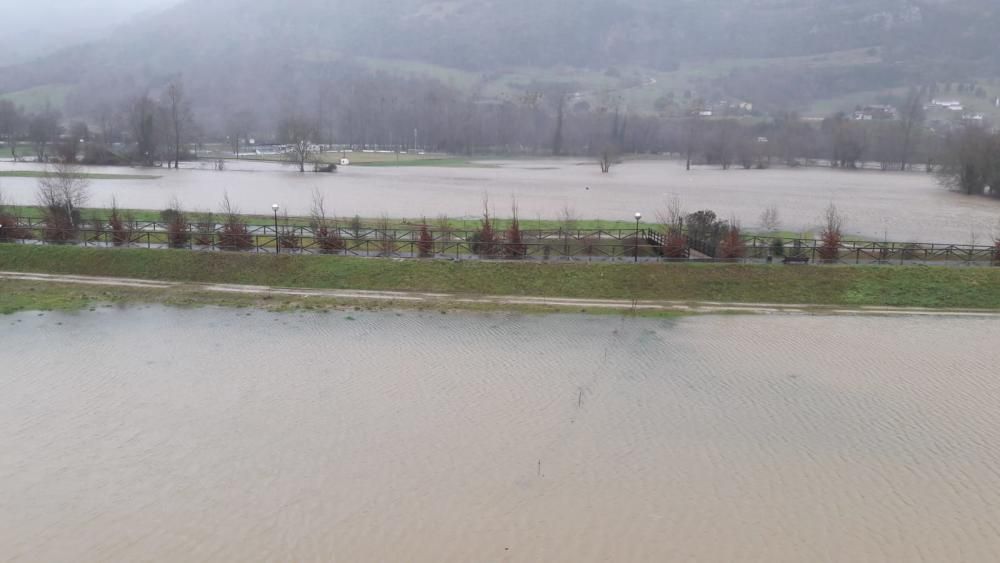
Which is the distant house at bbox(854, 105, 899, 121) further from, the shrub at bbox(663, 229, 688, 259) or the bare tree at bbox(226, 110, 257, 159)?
the shrub at bbox(663, 229, 688, 259)

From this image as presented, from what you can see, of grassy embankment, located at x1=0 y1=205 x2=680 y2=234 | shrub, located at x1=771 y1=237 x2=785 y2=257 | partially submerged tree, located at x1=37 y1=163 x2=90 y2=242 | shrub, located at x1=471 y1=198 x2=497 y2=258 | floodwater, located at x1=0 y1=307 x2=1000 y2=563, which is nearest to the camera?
floodwater, located at x1=0 y1=307 x2=1000 y2=563

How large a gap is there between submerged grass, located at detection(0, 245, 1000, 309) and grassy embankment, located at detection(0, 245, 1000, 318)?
0.11ft

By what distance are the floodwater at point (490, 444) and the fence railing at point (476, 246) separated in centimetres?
697

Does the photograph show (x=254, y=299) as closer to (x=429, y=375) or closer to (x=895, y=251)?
(x=429, y=375)

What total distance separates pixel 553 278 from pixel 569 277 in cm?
53

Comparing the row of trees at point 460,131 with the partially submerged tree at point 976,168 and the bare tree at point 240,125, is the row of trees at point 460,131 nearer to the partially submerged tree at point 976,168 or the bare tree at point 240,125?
the bare tree at point 240,125

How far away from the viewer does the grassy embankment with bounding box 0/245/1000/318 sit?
23.8 meters

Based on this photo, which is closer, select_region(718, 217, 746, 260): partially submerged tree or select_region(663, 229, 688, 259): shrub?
select_region(718, 217, 746, 260): partially submerged tree

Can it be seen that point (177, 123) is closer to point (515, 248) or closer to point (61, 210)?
point (61, 210)

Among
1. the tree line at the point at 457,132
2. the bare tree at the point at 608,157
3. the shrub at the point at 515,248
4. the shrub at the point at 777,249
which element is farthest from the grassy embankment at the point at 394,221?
the bare tree at the point at 608,157

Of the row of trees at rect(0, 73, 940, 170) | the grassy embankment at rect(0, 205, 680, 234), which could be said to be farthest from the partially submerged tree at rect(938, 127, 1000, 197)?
the grassy embankment at rect(0, 205, 680, 234)

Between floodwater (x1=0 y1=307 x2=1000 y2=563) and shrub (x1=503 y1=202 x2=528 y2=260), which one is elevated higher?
shrub (x1=503 y1=202 x2=528 y2=260)

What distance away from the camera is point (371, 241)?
26.9 metres

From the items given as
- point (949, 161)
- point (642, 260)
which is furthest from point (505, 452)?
point (949, 161)
